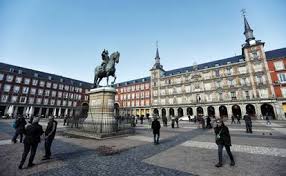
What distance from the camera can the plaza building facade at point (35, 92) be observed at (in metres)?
41.9

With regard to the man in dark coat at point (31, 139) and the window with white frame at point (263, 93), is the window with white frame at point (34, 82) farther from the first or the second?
the window with white frame at point (263, 93)

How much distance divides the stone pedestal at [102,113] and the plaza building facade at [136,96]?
40467 millimetres

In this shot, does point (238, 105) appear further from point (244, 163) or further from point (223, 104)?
point (244, 163)

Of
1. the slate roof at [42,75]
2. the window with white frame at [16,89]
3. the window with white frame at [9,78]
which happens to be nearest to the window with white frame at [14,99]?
the window with white frame at [16,89]

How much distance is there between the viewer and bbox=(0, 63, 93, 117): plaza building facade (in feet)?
137

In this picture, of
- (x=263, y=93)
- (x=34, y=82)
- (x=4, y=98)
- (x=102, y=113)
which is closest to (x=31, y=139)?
(x=102, y=113)

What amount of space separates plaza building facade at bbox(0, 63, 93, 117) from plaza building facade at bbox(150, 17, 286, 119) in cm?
3601

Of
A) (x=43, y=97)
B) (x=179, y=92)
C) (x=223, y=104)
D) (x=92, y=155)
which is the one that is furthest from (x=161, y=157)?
(x=43, y=97)

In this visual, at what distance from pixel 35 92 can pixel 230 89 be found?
207 ft

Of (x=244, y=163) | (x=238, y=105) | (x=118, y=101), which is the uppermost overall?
(x=118, y=101)

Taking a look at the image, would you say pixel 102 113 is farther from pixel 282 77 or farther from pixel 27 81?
pixel 27 81

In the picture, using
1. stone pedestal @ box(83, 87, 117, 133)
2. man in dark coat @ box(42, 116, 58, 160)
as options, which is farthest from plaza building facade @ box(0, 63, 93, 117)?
man in dark coat @ box(42, 116, 58, 160)

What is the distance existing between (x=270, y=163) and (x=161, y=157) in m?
3.69

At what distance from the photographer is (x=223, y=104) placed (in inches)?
1505
